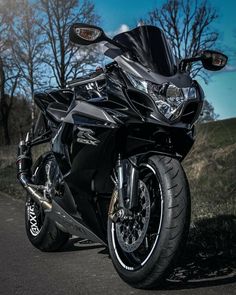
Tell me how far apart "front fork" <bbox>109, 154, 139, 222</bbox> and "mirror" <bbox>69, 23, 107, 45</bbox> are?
81cm

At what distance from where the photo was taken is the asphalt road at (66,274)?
3.31 meters

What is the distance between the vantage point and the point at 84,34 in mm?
3264

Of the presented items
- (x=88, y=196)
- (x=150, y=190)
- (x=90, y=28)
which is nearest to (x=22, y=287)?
(x=88, y=196)

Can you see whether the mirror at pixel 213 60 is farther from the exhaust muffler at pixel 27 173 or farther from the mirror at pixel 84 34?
the exhaust muffler at pixel 27 173

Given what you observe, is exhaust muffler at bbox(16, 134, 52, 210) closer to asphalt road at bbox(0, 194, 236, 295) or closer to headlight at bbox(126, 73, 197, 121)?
asphalt road at bbox(0, 194, 236, 295)

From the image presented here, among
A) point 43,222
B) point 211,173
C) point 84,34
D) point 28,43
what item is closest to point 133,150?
point 84,34

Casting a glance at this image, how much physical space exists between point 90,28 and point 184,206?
1.33 meters

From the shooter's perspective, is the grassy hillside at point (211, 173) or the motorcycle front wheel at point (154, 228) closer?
the motorcycle front wheel at point (154, 228)

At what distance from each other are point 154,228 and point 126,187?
1.09 feet

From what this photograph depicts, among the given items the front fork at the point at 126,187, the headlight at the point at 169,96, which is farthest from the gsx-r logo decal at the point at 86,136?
the headlight at the point at 169,96

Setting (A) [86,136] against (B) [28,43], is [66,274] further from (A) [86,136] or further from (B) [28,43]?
(B) [28,43]

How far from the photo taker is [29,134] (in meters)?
5.23

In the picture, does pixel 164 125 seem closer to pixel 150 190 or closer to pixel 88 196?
pixel 150 190

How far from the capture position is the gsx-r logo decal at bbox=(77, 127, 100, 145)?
348 centimetres
